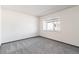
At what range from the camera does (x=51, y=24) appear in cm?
520

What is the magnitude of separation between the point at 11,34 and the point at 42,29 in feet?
9.65

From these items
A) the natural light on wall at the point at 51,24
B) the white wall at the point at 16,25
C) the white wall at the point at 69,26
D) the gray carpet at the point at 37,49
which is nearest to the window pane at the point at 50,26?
the natural light on wall at the point at 51,24

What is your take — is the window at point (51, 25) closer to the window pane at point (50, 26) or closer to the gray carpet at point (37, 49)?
the window pane at point (50, 26)

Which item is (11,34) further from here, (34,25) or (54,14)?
(54,14)

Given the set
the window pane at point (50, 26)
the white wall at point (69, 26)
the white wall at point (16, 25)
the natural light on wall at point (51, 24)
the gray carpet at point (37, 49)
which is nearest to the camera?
the gray carpet at point (37, 49)

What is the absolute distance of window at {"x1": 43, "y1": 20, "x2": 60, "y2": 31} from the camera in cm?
458

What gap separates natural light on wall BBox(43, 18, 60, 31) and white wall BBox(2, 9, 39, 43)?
105cm

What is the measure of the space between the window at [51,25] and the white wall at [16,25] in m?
1.06

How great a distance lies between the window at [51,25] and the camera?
4585 millimetres

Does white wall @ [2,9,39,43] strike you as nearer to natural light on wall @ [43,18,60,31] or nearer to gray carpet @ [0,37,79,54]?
gray carpet @ [0,37,79,54]

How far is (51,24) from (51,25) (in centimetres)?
8
